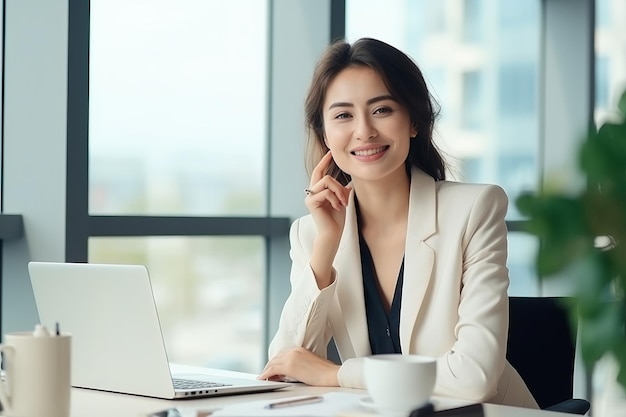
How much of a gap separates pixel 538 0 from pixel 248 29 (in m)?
2.16

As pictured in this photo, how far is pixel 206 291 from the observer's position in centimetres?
304

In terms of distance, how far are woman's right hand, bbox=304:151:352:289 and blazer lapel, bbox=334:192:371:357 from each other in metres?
0.05

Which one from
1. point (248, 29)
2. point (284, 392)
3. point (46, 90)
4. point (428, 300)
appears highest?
point (248, 29)

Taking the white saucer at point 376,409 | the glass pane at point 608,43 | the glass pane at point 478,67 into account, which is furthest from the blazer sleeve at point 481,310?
the glass pane at point 608,43

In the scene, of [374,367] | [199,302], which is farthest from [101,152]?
[374,367]

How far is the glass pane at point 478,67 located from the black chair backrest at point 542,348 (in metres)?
1.61

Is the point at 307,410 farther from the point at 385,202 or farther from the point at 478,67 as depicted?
the point at 478,67

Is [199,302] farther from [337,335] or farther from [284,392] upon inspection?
Answer: [284,392]

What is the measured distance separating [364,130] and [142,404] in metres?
0.96

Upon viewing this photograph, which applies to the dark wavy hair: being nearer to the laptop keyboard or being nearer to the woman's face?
the woman's face

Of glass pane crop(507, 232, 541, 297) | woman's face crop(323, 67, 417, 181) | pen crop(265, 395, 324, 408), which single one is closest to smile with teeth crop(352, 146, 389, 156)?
woman's face crop(323, 67, 417, 181)

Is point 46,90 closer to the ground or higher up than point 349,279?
higher up

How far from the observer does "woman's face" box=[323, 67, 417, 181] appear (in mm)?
2236

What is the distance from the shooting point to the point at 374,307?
221 cm
